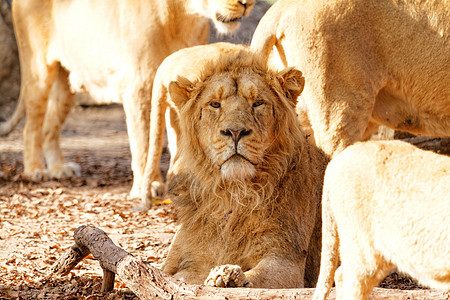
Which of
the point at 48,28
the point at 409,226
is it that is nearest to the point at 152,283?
the point at 409,226

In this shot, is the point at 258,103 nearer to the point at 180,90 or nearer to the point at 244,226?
the point at 180,90

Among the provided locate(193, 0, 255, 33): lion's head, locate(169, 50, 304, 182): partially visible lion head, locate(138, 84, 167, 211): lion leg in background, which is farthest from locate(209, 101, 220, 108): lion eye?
locate(193, 0, 255, 33): lion's head

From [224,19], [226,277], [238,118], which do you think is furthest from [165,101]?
[226,277]

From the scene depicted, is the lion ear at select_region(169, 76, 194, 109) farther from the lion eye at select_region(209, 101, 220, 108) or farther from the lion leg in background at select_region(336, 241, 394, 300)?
the lion leg in background at select_region(336, 241, 394, 300)

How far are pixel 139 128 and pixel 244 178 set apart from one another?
331cm

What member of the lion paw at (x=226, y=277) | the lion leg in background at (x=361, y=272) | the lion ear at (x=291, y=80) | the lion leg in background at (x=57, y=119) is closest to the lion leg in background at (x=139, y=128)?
the lion leg in background at (x=57, y=119)

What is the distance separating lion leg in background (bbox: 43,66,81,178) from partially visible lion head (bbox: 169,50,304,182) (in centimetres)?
486

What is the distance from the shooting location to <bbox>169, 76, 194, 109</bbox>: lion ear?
4.30 meters

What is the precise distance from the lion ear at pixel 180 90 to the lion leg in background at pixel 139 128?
283cm

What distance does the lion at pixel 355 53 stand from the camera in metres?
4.68

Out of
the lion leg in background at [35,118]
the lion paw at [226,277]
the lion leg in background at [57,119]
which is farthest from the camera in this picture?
the lion leg in background at [57,119]

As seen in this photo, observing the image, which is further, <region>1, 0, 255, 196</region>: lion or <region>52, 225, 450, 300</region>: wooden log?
<region>1, 0, 255, 196</region>: lion

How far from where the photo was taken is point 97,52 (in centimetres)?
781

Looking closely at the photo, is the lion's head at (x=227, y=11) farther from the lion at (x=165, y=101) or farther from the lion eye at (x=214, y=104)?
the lion eye at (x=214, y=104)
